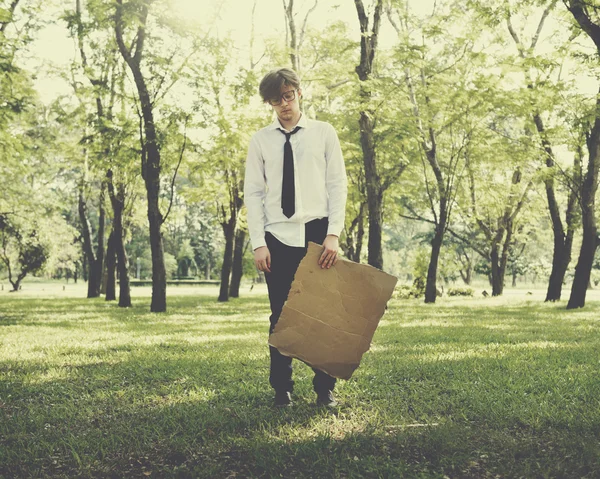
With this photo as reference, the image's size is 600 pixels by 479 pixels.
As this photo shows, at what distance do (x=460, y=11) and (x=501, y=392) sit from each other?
49.0ft

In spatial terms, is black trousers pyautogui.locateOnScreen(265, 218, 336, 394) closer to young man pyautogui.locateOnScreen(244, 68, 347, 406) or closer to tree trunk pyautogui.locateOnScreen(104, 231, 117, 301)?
young man pyautogui.locateOnScreen(244, 68, 347, 406)

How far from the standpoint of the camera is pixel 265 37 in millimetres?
22125

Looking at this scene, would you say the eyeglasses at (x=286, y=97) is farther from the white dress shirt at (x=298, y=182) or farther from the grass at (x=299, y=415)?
the grass at (x=299, y=415)

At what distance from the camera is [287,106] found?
3898mm

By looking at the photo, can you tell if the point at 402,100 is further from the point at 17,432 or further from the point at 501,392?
the point at 17,432

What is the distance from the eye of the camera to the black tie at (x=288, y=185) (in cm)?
390

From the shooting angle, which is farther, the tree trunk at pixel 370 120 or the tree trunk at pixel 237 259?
the tree trunk at pixel 237 259

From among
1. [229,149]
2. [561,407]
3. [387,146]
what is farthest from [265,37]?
[561,407]

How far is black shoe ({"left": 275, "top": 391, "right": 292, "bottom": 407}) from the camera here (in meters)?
4.11

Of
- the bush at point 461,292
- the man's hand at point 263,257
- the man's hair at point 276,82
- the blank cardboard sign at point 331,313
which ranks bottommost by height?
the bush at point 461,292

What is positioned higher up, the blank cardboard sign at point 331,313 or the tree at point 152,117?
the tree at point 152,117

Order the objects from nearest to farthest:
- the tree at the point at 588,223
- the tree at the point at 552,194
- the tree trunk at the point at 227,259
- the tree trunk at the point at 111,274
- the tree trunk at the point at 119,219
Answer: the tree at the point at 588,223
the tree at the point at 552,194
the tree trunk at the point at 119,219
the tree trunk at the point at 227,259
the tree trunk at the point at 111,274

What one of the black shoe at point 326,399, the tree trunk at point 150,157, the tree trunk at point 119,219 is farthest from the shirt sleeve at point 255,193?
the tree trunk at point 119,219

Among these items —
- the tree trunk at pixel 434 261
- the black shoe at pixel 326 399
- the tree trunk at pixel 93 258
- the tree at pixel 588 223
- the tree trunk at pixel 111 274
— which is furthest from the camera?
the tree trunk at pixel 93 258
